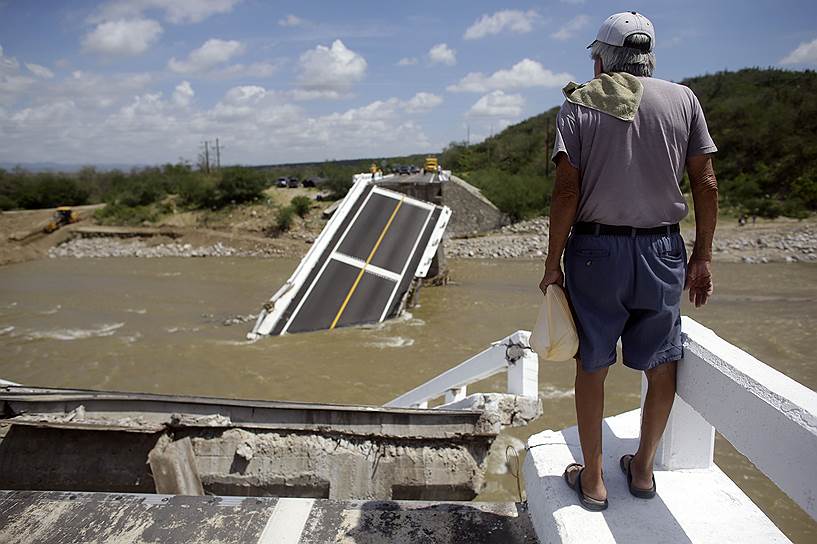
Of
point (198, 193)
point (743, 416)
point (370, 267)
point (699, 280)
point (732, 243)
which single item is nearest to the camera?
point (743, 416)

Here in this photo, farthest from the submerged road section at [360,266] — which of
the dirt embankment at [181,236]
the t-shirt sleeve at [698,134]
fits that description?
the t-shirt sleeve at [698,134]

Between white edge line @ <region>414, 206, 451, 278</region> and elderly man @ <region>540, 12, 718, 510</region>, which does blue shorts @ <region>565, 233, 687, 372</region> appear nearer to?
elderly man @ <region>540, 12, 718, 510</region>

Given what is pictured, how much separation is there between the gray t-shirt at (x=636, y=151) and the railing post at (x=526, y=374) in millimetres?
2334

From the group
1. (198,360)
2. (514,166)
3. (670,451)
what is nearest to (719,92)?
(514,166)

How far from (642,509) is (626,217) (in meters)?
1.07

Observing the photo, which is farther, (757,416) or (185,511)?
(185,511)

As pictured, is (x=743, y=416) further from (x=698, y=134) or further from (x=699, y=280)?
(x=698, y=134)

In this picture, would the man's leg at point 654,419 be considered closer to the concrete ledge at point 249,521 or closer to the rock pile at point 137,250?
the concrete ledge at point 249,521

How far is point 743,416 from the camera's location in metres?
1.68

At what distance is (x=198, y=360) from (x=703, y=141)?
1000cm

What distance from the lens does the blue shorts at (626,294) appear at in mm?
1946

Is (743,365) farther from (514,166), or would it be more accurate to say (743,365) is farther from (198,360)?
(514,166)

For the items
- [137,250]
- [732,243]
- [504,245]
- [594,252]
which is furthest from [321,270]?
[137,250]

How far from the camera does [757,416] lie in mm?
1599
